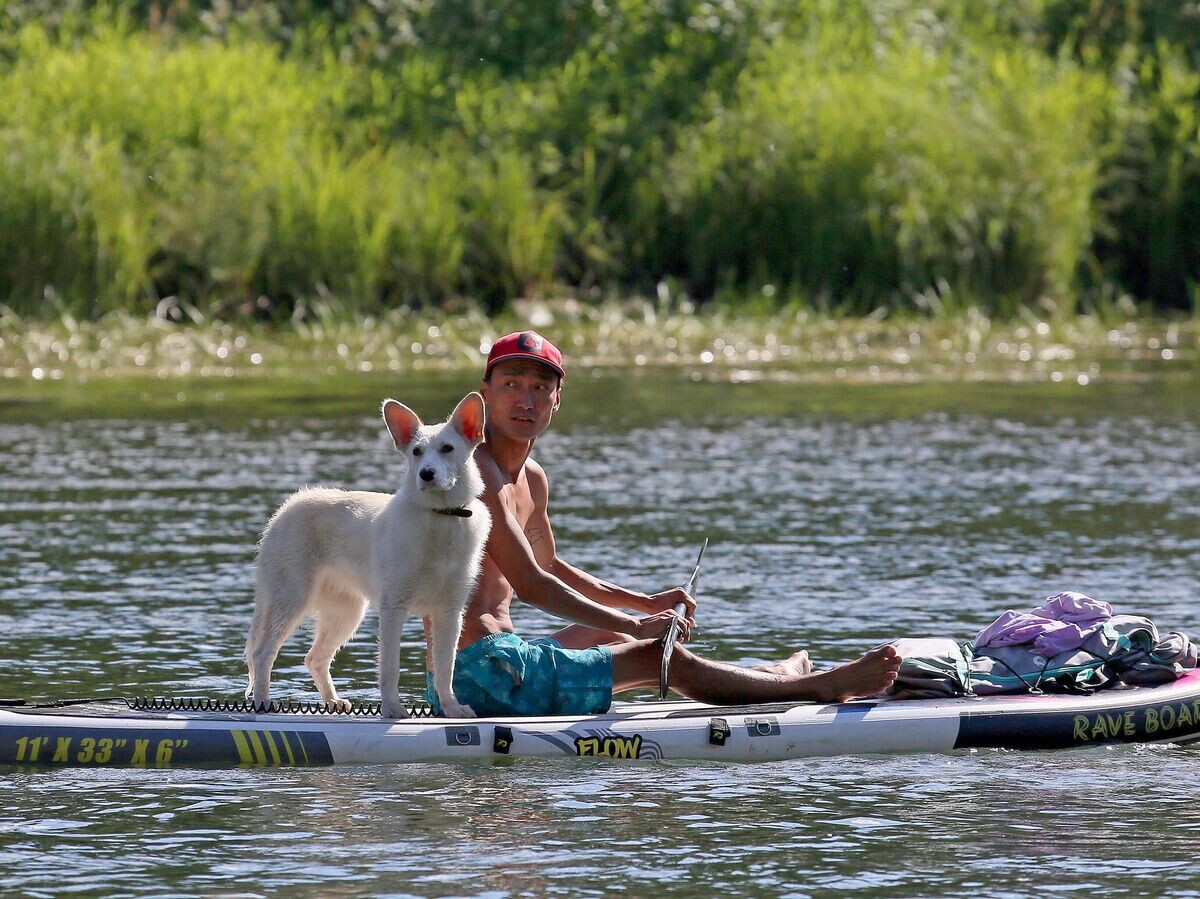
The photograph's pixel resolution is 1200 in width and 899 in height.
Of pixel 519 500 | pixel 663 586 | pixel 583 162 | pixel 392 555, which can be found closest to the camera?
pixel 392 555

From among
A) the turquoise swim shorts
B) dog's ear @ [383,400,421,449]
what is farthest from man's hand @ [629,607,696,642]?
dog's ear @ [383,400,421,449]

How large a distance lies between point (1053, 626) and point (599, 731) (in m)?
2.02

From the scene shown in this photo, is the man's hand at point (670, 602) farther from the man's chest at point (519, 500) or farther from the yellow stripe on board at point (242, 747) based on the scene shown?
the yellow stripe on board at point (242, 747)

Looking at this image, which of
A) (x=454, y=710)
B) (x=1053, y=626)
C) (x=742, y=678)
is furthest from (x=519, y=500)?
(x=1053, y=626)

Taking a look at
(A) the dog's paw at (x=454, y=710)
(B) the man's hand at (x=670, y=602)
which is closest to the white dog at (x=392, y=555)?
(A) the dog's paw at (x=454, y=710)

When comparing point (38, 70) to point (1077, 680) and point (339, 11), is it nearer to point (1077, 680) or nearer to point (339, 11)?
point (339, 11)

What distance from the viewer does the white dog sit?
7715 mm

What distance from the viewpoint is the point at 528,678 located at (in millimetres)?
8367

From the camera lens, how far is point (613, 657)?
8.44 meters

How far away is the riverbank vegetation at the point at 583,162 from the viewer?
24.0m

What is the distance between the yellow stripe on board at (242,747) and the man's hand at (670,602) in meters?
1.67

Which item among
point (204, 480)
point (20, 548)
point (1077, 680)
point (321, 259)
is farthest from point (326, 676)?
point (321, 259)

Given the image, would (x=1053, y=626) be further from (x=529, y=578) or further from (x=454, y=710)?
(x=454, y=710)

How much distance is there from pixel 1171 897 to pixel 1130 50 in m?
23.6
